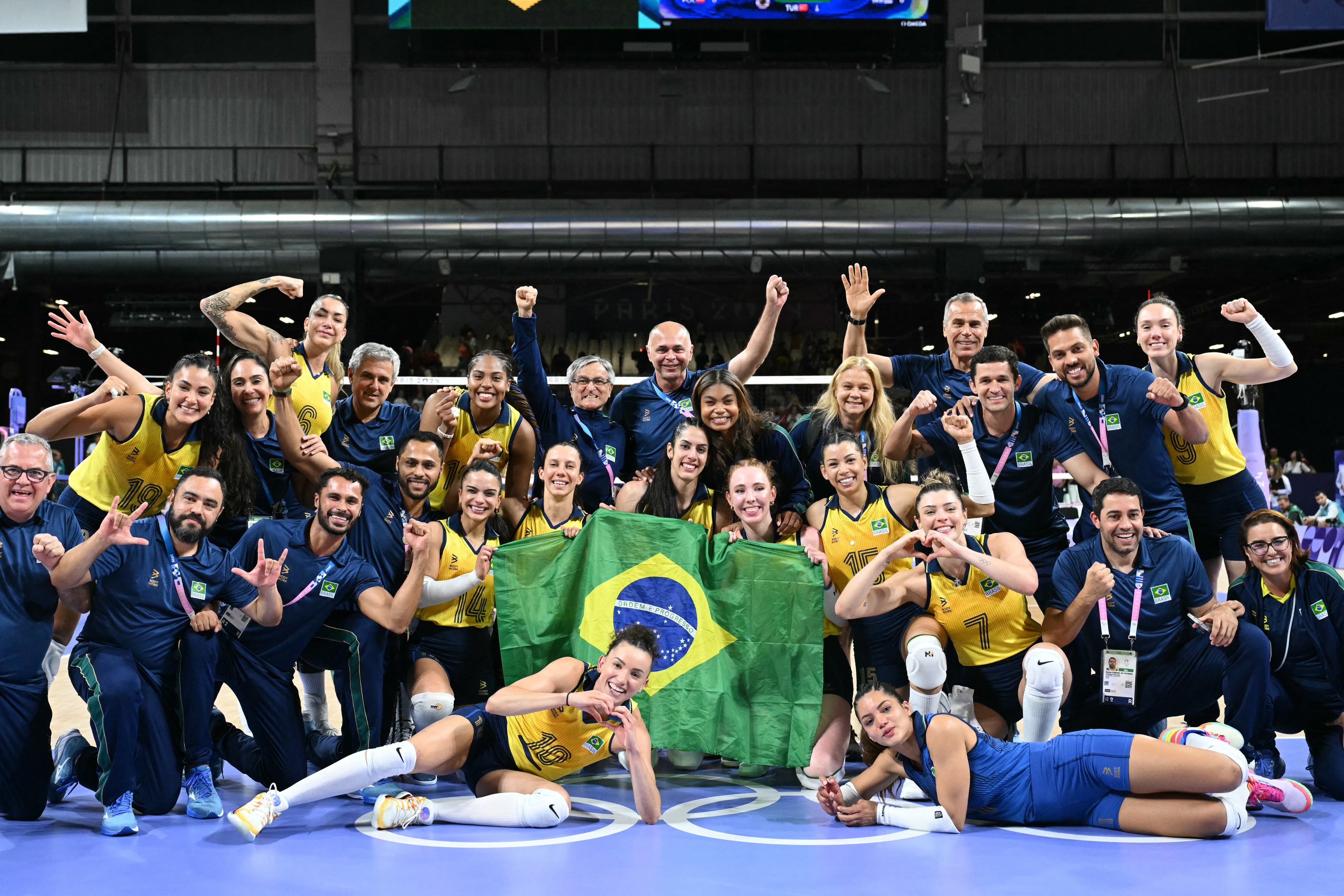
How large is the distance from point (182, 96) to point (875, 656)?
2232cm

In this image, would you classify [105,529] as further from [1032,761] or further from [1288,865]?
[1288,865]

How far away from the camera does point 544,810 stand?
17.4 ft

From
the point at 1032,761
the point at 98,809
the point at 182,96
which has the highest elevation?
the point at 182,96

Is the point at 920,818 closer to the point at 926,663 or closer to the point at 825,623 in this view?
the point at 926,663

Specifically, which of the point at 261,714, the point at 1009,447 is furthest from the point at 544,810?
the point at 1009,447

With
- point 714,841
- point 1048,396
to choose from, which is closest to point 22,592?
point 714,841

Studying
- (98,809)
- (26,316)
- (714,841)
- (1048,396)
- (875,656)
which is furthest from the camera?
(26,316)

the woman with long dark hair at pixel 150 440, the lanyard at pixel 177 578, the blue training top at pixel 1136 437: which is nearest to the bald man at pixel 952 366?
the blue training top at pixel 1136 437

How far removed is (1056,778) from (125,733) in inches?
177

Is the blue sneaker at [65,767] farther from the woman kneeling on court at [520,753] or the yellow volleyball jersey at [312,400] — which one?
the yellow volleyball jersey at [312,400]

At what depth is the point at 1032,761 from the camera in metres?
5.25

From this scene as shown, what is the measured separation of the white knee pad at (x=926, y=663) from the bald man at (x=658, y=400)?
2122 millimetres

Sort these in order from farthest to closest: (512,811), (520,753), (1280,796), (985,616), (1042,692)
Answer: (985,616) → (1042,692) → (520,753) → (1280,796) → (512,811)

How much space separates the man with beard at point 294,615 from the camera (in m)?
5.80
